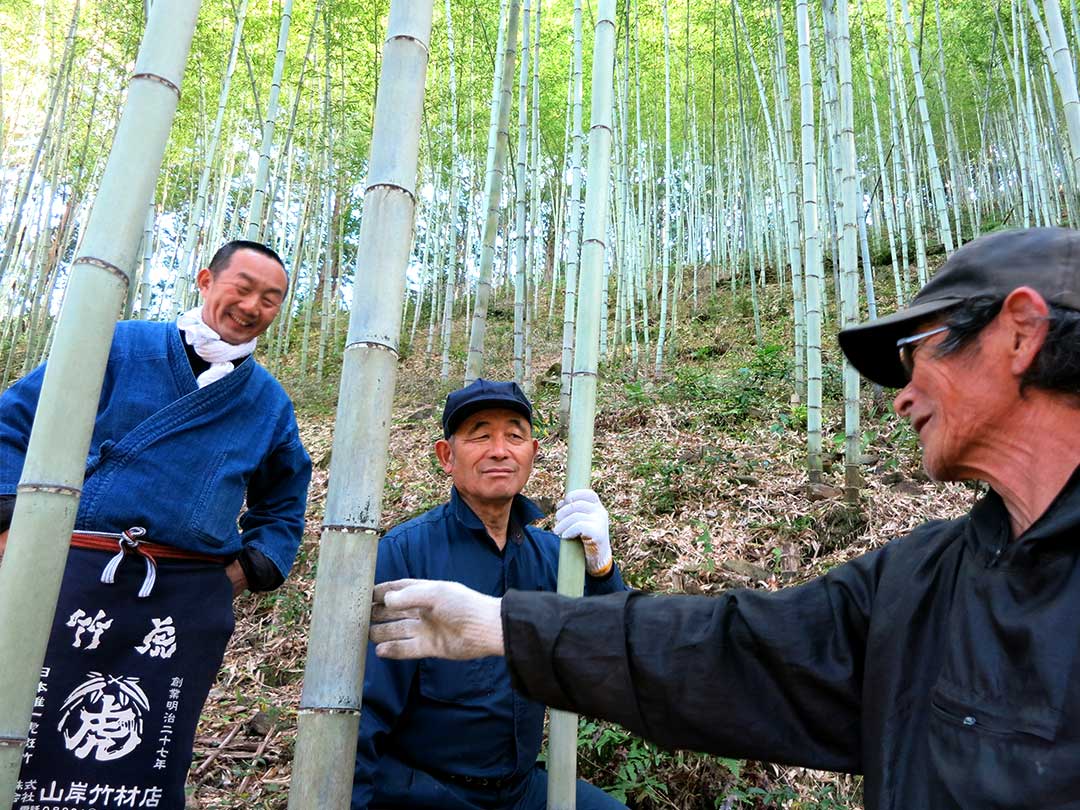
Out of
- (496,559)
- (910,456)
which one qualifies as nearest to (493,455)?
(496,559)

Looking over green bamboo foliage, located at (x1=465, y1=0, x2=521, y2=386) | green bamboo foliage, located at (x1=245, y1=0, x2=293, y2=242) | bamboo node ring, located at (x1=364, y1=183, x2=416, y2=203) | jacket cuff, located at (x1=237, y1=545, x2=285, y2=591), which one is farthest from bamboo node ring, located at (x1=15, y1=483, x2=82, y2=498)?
green bamboo foliage, located at (x1=245, y1=0, x2=293, y2=242)

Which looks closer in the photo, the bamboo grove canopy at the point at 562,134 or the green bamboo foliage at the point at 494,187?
the green bamboo foliage at the point at 494,187

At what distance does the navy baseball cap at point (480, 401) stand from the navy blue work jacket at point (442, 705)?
27cm

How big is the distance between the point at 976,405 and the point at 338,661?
1101 millimetres

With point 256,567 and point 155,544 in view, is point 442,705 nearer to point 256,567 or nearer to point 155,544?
point 256,567

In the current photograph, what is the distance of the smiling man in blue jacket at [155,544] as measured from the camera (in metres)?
1.62

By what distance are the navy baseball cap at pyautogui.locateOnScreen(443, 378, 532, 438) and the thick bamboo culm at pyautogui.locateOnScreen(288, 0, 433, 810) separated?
0.80 metres

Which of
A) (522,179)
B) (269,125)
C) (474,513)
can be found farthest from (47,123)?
(474,513)

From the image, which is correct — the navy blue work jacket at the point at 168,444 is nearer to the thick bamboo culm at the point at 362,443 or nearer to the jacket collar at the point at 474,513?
the jacket collar at the point at 474,513

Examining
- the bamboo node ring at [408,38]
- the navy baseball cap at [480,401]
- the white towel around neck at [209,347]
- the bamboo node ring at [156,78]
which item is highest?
the bamboo node ring at [408,38]

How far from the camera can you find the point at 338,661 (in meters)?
1.10

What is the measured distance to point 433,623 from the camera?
1220 mm

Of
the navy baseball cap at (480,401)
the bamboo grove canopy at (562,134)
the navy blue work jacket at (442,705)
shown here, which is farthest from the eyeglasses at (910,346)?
the bamboo grove canopy at (562,134)

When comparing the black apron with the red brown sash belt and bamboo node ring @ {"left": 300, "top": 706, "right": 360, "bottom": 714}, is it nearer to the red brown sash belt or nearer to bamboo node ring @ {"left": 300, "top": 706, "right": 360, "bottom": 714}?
the red brown sash belt
